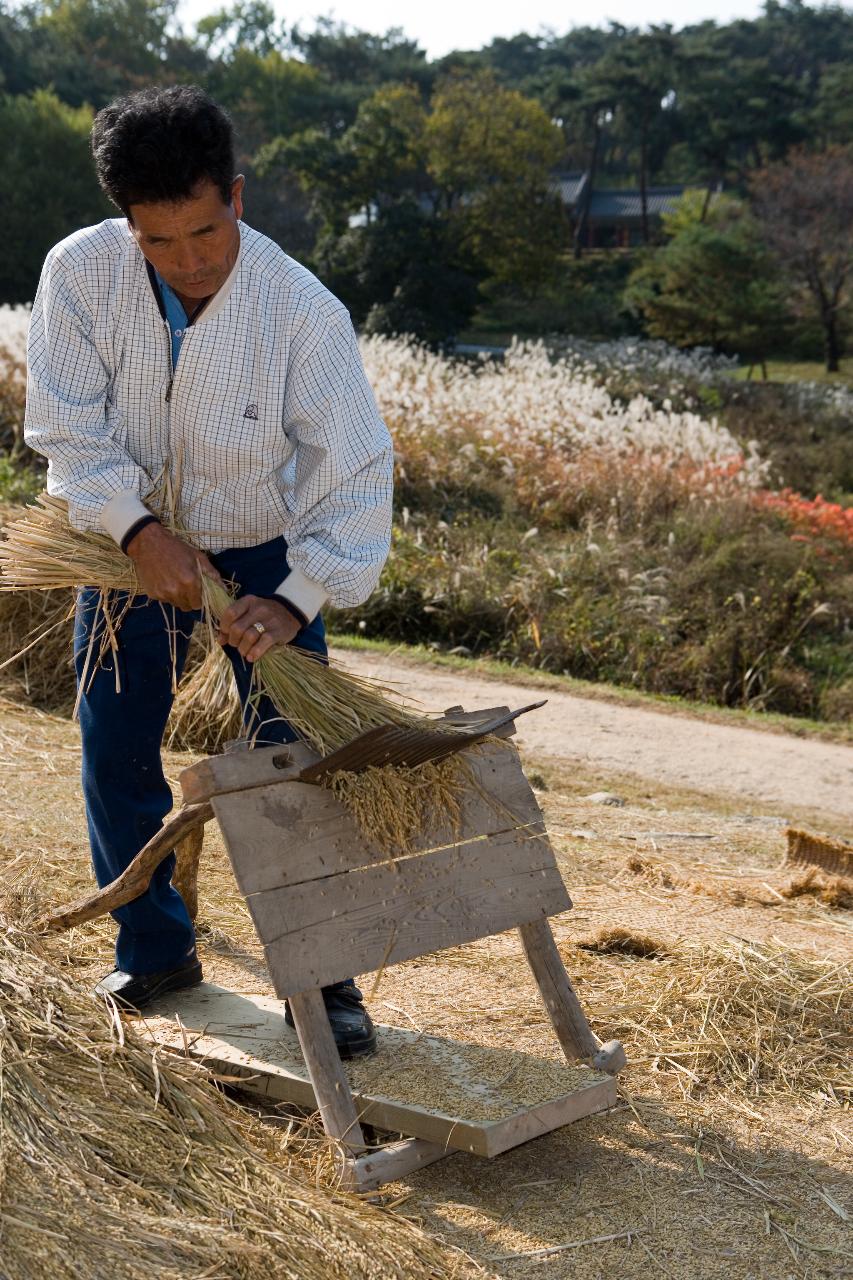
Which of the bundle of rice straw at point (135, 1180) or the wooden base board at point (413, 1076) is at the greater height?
the bundle of rice straw at point (135, 1180)

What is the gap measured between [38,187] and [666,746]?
2617 cm

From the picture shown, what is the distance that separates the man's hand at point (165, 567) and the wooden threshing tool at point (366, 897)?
1.09ft

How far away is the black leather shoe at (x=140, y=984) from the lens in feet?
9.41

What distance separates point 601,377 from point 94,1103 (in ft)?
44.0

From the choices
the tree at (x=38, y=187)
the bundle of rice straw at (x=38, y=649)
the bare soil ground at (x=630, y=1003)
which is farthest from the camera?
the tree at (x=38, y=187)

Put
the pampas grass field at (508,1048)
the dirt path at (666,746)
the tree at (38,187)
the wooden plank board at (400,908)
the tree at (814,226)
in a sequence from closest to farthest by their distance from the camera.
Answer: the pampas grass field at (508,1048) < the wooden plank board at (400,908) < the dirt path at (666,746) < the tree at (814,226) < the tree at (38,187)

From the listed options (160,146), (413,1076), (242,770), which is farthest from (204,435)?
(413,1076)

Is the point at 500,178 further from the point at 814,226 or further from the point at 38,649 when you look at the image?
the point at 38,649

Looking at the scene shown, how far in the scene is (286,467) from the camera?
2742 mm

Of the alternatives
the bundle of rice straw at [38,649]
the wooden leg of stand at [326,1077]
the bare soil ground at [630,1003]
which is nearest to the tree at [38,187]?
the bundle of rice straw at [38,649]

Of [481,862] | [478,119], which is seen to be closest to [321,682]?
[481,862]

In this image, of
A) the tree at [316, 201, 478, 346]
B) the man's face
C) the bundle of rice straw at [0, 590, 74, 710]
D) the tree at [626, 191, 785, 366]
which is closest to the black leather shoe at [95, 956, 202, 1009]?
the man's face

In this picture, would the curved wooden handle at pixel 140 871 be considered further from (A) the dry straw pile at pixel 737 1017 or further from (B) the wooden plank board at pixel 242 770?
(A) the dry straw pile at pixel 737 1017

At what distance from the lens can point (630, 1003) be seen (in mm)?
3088
